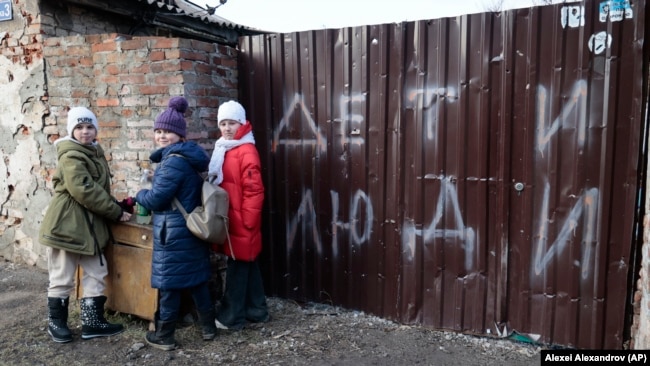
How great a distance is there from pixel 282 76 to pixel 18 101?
2745 millimetres

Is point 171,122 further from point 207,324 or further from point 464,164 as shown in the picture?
point 464,164

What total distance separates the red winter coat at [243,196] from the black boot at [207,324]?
1.46ft

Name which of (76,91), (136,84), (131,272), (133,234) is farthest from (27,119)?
(131,272)

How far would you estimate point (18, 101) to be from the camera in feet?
15.3

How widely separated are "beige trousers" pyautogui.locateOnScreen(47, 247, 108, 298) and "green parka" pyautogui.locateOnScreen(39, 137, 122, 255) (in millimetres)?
139

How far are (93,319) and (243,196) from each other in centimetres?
139

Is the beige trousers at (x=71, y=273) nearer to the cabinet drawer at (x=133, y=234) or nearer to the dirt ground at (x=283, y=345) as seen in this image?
the cabinet drawer at (x=133, y=234)

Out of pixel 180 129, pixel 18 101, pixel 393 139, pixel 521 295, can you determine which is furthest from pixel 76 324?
pixel 521 295

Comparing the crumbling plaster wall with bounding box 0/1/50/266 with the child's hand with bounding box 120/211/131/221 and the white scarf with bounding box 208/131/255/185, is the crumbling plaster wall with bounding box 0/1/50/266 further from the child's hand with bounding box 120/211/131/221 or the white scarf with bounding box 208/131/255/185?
the white scarf with bounding box 208/131/255/185

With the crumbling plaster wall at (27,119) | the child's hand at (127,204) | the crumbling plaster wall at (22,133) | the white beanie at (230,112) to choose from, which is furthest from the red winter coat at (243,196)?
the crumbling plaster wall at (22,133)

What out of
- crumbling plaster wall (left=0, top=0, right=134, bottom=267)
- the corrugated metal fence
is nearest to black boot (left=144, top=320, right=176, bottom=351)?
the corrugated metal fence

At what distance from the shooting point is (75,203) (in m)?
3.36

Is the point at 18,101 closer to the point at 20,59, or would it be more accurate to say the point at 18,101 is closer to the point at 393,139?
the point at 20,59

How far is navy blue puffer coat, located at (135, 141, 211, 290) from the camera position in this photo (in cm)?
312
